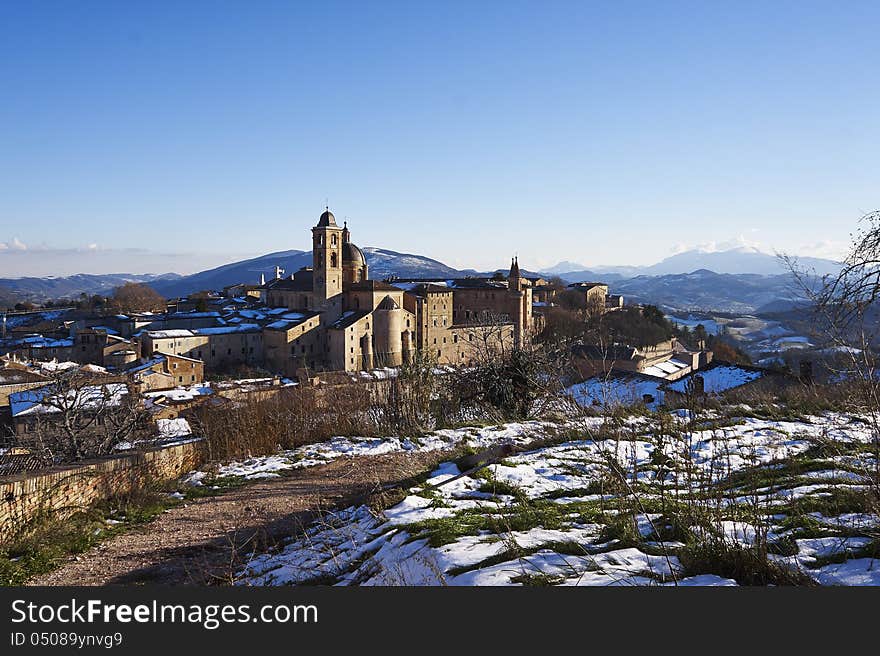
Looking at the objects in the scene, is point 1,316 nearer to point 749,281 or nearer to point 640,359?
point 640,359

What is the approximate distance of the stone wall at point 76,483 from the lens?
6.32 m

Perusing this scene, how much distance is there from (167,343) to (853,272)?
2114 inches

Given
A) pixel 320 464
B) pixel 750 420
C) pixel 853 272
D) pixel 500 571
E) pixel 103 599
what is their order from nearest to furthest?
1. pixel 103 599
2. pixel 500 571
3. pixel 853 272
4. pixel 320 464
5. pixel 750 420

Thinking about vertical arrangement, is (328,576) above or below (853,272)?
below

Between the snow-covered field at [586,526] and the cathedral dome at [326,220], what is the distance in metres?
54.8

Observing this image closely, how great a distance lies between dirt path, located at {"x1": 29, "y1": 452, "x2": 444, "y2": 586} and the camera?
546 cm

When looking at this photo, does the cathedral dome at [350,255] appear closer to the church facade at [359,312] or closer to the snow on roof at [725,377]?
the church facade at [359,312]

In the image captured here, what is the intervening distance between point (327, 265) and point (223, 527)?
5365 cm

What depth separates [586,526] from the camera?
4.71 m

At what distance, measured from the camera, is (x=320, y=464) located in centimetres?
940

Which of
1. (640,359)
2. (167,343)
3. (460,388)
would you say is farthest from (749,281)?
(460,388)

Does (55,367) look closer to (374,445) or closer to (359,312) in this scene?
(359,312)

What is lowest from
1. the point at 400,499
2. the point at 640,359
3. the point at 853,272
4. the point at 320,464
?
the point at 640,359

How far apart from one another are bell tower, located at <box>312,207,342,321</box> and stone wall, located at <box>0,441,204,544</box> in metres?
50.7
